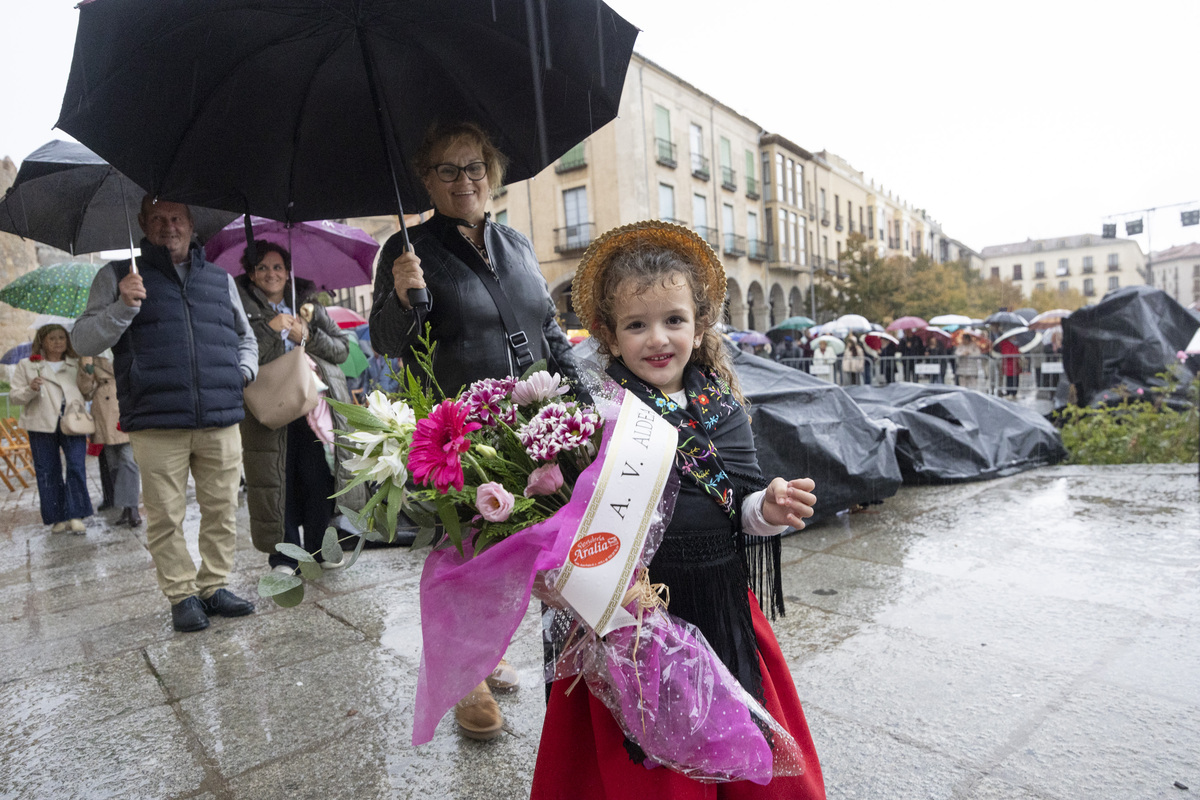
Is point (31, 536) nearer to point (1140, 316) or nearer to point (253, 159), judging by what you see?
point (253, 159)

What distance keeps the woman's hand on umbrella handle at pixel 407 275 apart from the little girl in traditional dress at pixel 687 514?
57 cm

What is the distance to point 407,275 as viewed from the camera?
81.7 inches

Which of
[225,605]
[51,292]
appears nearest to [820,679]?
[225,605]

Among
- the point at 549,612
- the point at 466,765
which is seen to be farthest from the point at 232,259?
the point at 549,612

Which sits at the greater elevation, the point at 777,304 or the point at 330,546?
the point at 777,304

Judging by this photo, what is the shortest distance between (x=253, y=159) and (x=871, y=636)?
2927 mm

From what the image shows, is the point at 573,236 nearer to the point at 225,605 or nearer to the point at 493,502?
the point at 225,605

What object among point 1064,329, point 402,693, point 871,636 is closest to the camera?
point 402,693

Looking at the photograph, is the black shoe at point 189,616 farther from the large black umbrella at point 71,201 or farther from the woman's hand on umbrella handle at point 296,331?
the large black umbrella at point 71,201

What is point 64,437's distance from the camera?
6.46 m

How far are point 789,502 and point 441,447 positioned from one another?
0.70 meters

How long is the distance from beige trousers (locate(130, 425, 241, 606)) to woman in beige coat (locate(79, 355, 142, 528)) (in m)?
3.16

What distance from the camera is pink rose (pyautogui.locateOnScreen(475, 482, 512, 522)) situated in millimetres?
1228

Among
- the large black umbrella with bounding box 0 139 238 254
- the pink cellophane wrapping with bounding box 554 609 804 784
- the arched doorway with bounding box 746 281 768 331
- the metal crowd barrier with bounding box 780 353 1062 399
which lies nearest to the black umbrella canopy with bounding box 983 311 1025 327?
the metal crowd barrier with bounding box 780 353 1062 399
